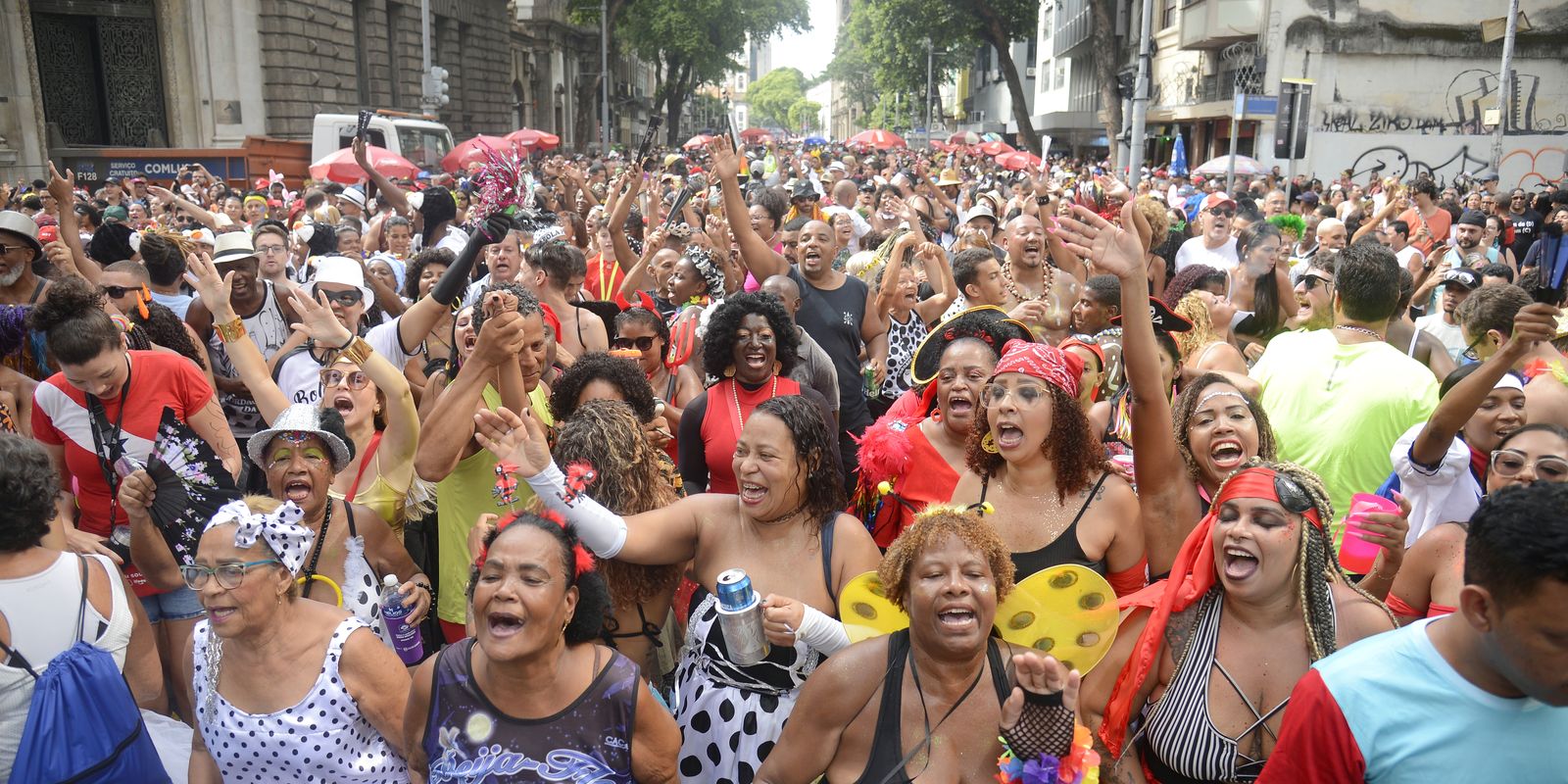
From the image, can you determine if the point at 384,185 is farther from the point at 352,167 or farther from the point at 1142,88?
the point at 1142,88

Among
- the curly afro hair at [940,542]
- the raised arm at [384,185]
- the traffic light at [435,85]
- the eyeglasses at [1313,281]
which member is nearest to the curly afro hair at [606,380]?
the curly afro hair at [940,542]

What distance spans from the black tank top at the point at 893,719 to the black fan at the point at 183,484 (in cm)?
268

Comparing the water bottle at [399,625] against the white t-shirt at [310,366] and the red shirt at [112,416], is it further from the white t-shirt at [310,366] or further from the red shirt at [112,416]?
the white t-shirt at [310,366]

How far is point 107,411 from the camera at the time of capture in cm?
429

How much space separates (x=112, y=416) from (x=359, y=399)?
0.93 metres

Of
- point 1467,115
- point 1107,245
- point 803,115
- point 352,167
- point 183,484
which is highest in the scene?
point 803,115

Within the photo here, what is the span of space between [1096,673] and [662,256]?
5.02 metres

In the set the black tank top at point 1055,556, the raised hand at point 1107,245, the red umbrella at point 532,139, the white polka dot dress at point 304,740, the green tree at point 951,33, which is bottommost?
the white polka dot dress at point 304,740

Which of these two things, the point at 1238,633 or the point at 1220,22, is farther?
the point at 1220,22

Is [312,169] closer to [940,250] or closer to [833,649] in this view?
[940,250]

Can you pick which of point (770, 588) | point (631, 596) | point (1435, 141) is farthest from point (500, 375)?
point (1435, 141)

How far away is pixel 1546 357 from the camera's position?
176 inches

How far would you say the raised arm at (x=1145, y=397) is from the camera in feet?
10.8

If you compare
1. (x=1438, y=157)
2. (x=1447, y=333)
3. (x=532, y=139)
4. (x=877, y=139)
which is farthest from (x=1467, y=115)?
(x=1447, y=333)
